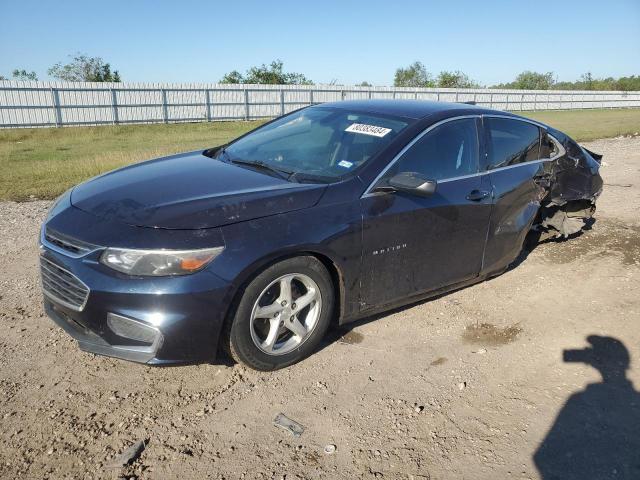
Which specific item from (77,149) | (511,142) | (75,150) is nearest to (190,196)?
(511,142)

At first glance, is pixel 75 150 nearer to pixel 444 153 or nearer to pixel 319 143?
pixel 319 143

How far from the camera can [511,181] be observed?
439 centimetres

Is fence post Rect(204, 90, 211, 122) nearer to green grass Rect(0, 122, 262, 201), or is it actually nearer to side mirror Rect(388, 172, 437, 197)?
green grass Rect(0, 122, 262, 201)

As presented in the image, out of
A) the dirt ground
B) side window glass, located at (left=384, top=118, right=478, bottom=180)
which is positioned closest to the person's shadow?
the dirt ground

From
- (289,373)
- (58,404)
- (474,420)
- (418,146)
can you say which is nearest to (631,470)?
(474,420)

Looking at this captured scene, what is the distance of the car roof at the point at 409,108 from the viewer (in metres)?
4.00

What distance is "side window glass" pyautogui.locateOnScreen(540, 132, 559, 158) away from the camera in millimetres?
4949

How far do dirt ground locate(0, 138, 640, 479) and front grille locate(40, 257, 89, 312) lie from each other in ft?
1.72

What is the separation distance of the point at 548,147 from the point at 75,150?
14990 millimetres

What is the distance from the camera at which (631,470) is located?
2.49m

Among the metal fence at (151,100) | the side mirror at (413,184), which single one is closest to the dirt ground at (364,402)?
the side mirror at (413,184)

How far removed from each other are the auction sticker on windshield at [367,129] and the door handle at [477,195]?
85cm

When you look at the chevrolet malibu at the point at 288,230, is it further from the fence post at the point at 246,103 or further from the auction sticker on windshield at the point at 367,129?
the fence post at the point at 246,103

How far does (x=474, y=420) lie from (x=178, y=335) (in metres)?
1.73
